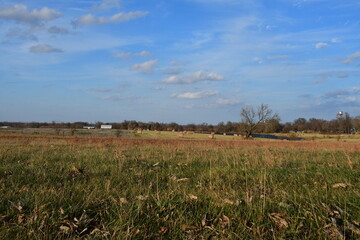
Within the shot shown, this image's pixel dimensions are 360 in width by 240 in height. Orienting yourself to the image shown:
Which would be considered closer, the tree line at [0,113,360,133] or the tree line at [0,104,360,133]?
the tree line at [0,104,360,133]

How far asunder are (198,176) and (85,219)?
3.96 metres

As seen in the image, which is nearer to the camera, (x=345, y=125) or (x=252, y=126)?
(x=252, y=126)

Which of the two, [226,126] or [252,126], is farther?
[226,126]

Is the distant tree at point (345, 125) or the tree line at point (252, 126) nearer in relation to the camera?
the tree line at point (252, 126)

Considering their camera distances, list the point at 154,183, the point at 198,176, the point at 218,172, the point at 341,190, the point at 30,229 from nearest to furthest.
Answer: the point at 30,229, the point at 341,190, the point at 154,183, the point at 198,176, the point at 218,172

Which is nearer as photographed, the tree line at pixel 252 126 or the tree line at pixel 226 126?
the tree line at pixel 252 126

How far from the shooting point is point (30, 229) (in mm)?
3680

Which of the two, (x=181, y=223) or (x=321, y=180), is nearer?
(x=181, y=223)

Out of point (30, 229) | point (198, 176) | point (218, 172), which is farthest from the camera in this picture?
point (218, 172)

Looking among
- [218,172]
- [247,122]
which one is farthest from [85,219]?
[247,122]

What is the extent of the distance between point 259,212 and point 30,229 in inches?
137

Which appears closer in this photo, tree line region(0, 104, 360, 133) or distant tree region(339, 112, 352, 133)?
tree line region(0, 104, 360, 133)

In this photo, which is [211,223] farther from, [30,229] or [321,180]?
[321,180]

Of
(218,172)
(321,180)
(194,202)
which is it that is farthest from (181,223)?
(321,180)
